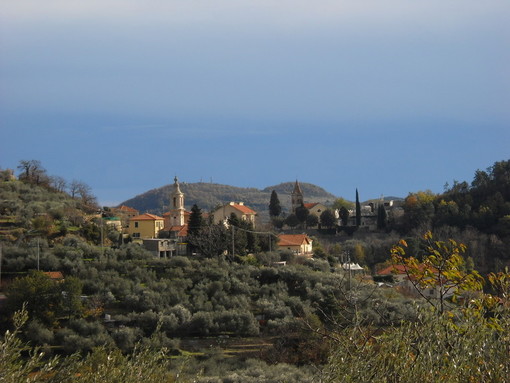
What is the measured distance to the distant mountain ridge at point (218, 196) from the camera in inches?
4515

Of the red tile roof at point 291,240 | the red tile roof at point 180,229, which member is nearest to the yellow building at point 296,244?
the red tile roof at point 291,240

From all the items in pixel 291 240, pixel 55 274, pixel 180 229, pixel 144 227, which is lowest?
pixel 55 274

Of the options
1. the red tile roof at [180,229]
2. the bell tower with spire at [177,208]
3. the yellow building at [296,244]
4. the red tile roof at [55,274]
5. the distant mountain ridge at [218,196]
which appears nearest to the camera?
the red tile roof at [55,274]

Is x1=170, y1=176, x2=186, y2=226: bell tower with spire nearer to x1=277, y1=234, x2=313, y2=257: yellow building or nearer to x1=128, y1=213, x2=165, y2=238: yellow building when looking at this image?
x1=128, y1=213, x2=165, y2=238: yellow building

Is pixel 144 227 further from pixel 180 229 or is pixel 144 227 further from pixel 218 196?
pixel 218 196

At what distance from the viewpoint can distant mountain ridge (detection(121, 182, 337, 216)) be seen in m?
115

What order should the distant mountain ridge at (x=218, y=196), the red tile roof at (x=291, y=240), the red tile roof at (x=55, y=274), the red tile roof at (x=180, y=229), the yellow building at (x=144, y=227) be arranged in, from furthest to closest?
the distant mountain ridge at (x=218, y=196) < the yellow building at (x=144, y=227) < the red tile roof at (x=291, y=240) < the red tile roof at (x=180, y=229) < the red tile roof at (x=55, y=274)

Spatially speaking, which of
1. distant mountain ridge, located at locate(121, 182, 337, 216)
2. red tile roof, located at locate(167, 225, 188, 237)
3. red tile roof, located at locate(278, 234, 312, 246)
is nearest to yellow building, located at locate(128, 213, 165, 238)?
red tile roof, located at locate(167, 225, 188, 237)

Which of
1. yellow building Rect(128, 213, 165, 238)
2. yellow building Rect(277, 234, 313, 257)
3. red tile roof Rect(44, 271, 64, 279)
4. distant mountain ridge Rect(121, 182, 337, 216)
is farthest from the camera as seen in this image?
distant mountain ridge Rect(121, 182, 337, 216)

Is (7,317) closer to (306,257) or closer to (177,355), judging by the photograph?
(177,355)

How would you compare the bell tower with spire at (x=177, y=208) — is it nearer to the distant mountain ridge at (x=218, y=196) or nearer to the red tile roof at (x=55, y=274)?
the red tile roof at (x=55, y=274)

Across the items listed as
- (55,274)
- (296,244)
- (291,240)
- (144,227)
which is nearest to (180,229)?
(144,227)

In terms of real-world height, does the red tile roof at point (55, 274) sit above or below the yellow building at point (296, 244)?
below

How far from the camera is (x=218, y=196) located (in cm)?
12600
